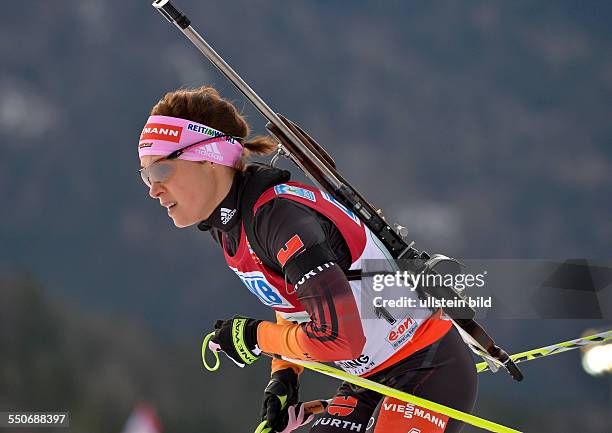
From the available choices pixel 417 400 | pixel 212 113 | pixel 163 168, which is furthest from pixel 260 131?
pixel 417 400

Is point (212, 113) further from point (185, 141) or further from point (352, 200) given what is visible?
point (352, 200)

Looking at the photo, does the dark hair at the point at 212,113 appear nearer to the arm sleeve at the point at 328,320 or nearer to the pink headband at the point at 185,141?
the pink headband at the point at 185,141

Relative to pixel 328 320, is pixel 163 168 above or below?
above

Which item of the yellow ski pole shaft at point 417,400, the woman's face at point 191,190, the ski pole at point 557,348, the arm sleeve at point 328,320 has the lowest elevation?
the yellow ski pole shaft at point 417,400

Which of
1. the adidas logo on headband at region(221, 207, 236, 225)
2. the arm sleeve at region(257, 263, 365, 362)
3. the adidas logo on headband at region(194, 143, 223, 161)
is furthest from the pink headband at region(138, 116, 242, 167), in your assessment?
the arm sleeve at region(257, 263, 365, 362)

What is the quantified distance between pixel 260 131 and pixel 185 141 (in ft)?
10.3

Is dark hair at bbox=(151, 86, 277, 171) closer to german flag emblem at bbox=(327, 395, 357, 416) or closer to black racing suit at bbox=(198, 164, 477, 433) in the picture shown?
black racing suit at bbox=(198, 164, 477, 433)

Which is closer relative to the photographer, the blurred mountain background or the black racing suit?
the black racing suit

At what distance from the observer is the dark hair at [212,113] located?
2039mm

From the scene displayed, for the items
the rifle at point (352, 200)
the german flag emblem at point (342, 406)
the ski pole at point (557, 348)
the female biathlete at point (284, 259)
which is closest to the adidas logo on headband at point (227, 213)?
the female biathlete at point (284, 259)

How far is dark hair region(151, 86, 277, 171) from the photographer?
2039 millimetres

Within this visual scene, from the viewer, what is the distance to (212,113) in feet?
6.79

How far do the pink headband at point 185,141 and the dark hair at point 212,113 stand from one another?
1.0 inches

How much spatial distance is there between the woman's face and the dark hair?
8 centimetres
